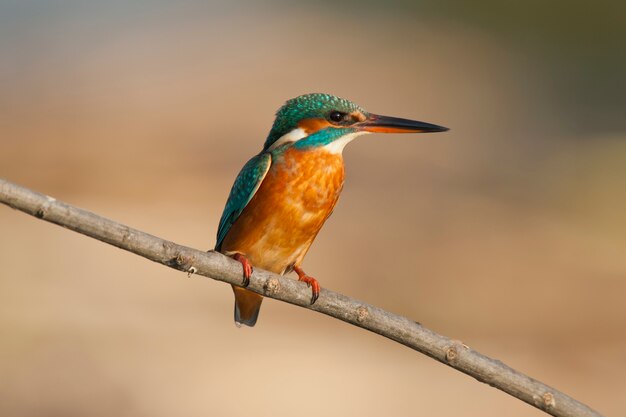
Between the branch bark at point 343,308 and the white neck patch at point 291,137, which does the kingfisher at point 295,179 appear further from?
the branch bark at point 343,308

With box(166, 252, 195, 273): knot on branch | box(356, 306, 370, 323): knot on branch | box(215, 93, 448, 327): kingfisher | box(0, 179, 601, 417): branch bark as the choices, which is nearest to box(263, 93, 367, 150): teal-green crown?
box(215, 93, 448, 327): kingfisher

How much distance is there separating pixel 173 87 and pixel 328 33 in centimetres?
376

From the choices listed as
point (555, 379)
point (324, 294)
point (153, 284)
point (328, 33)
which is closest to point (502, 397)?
point (555, 379)

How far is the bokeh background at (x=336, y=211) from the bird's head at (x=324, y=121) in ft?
8.51

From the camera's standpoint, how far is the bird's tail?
2930 mm

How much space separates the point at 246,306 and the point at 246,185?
0.43m

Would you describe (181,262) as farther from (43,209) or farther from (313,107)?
(313,107)

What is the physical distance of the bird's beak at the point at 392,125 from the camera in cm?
248

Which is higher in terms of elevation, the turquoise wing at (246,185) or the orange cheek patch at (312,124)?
the orange cheek patch at (312,124)

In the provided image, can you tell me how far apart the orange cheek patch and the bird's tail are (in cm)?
54

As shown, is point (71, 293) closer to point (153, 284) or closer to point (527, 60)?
point (153, 284)

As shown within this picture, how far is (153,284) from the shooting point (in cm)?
636

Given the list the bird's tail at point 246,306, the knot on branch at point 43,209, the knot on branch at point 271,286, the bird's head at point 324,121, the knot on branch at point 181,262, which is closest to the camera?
the knot on branch at point 43,209

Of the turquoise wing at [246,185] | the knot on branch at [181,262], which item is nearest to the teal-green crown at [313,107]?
the turquoise wing at [246,185]
